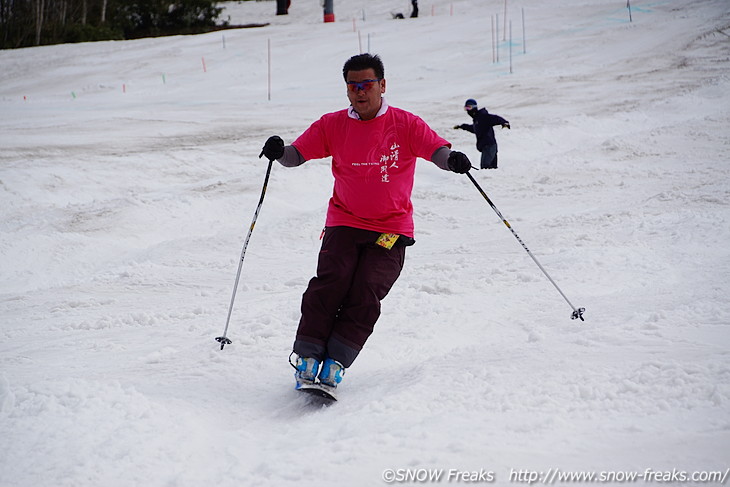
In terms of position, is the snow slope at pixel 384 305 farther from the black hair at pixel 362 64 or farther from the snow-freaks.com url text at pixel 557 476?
the black hair at pixel 362 64

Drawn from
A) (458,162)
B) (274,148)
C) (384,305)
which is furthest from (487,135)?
(274,148)

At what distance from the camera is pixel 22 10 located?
1387 inches

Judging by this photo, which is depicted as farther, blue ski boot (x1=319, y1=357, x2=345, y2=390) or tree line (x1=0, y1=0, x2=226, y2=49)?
tree line (x1=0, y1=0, x2=226, y2=49)

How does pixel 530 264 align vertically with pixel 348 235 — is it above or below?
below

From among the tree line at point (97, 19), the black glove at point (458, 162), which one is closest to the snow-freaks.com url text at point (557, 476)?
the black glove at point (458, 162)

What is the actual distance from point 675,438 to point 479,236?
196 inches

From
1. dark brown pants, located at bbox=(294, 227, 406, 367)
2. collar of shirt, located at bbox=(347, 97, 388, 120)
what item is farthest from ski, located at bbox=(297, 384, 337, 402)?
collar of shirt, located at bbox=(347, 97, 388, 120)

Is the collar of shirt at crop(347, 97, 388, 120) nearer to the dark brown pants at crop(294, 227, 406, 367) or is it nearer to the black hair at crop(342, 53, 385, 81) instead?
the black hair at crop(342, 53, 385, 81)

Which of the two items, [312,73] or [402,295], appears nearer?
[402,295]

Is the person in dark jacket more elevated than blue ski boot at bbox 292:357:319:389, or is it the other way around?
the person in dark jacket

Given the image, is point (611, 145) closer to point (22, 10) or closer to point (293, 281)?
point (293, 281)

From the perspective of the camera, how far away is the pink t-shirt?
11.7 feet

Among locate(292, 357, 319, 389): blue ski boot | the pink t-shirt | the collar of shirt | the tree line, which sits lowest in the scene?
locate(292, 357, 319, 389): blue ski boot

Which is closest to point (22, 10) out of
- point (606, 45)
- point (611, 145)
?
point (606, 45)
